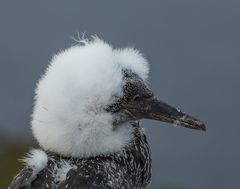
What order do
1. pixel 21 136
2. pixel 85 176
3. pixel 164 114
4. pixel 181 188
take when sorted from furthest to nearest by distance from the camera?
pixel 21 136
pixel 181 188
pixel 164 114
pixel 85 176

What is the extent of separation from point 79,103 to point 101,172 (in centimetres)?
25

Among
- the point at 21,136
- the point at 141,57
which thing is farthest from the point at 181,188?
the point at 141,57

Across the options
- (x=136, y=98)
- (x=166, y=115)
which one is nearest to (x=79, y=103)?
(x=136, y=98)

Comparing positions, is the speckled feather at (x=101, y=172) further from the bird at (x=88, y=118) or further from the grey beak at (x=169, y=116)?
the grey beak at (x=169, y=116)

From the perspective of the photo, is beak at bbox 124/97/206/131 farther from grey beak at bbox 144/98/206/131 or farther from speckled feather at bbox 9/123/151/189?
speckled feather at bbox 9/123/151/189

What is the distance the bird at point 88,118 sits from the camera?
8.27 ft

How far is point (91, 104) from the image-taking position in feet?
8.33

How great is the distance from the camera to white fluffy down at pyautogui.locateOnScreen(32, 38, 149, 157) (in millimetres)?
2531

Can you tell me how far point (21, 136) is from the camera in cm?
520

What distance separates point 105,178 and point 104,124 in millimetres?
182

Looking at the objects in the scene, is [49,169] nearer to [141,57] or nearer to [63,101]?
[63,101]

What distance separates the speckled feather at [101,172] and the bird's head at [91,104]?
0.03 metres

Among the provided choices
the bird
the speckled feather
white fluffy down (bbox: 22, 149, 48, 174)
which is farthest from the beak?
white fluffy down (bbox: 22, 149, 48, 174)

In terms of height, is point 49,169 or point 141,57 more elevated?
point 141,57
